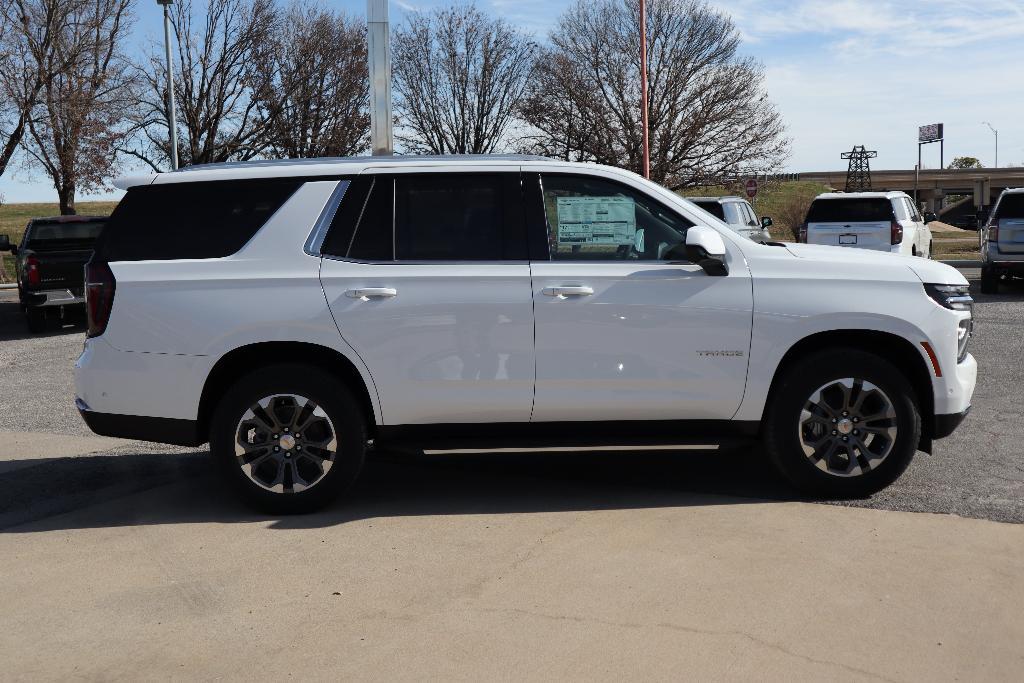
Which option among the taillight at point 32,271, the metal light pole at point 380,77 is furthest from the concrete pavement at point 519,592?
the taillight at point 32,271

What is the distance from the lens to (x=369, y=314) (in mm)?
5543

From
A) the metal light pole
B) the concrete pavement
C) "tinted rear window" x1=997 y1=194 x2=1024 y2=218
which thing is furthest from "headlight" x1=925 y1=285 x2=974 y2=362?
"tinted rear window" x1=997 y1=194 x2=1024 y2=218

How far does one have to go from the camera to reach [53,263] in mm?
15000

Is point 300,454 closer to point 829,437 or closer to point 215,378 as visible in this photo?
point 215,378

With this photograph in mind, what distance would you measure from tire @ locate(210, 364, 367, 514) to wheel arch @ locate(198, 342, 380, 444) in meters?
0.11

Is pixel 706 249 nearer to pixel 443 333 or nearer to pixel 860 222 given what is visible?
pixel 443 333

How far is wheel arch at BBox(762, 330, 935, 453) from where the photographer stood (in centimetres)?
569

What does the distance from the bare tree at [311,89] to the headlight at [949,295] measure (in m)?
Result: 33.0

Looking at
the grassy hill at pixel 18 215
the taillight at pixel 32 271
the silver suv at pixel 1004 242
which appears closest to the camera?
the taillight at pixel 32 271

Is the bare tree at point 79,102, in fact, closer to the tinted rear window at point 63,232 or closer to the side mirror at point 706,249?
the tinted rear window at point 63,232

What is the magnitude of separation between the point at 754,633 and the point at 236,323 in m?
3.05

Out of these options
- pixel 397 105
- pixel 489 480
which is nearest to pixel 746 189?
pixel 397 105

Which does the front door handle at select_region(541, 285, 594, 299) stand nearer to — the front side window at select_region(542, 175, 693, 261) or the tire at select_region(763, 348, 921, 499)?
the front side window at select_region(542, 175, 693, 261)

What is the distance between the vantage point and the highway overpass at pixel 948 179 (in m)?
102
